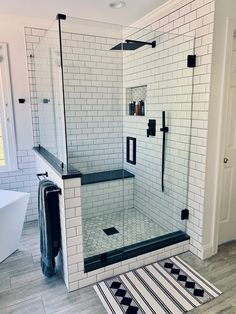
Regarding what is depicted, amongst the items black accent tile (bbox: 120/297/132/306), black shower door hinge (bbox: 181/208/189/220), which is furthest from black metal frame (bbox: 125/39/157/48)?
black accent tile (bbox: 120/297/132/306)

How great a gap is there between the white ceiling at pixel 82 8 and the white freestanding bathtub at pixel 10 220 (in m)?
2.03

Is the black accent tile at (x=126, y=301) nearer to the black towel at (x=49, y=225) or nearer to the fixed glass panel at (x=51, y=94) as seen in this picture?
the black towel at (x=49, y=225)

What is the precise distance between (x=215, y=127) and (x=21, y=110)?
2.36 metres

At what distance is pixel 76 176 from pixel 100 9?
1963 mm

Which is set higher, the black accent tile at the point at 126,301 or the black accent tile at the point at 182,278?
the black accent tile at the point at 126,301

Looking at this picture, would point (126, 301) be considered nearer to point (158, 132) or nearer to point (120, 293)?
point (120, 293)

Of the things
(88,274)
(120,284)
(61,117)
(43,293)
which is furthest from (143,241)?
(61,117)

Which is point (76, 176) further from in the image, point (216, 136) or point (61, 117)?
point (216, 136)

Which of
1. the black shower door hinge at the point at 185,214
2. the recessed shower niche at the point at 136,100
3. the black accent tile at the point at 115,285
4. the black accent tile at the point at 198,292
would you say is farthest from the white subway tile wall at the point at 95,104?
the black accent tile at the point at 198,292

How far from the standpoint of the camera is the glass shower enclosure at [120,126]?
7.72ft

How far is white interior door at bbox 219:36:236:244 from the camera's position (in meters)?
2.34

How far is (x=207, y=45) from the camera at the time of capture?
6.91 feet

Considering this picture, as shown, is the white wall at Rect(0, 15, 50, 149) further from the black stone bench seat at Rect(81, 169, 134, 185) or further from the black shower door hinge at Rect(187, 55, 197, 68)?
the black shower door hinge at Rect(187, 55, 197, 68)

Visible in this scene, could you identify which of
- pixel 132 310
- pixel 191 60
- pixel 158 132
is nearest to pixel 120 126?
pixel 158 132
